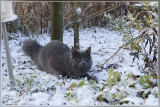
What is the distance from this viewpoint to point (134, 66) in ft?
12.3

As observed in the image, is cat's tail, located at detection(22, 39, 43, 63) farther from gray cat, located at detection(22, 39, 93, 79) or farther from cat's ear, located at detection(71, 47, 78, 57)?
cat's ear, located at detection(71, 47, 78, 57)

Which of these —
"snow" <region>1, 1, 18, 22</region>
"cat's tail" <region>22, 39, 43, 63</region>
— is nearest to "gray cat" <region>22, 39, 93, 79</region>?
"cat's tail" <region>22, 39, 43, 63</region>

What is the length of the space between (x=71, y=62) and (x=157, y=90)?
1644 millimetres

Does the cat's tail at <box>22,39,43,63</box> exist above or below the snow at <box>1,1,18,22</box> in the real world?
below

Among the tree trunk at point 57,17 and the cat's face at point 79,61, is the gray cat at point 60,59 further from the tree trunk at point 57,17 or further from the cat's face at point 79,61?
the tree trunk at point 57,17

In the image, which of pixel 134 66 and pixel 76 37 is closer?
pixel 134 66

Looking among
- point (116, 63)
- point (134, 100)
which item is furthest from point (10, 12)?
point (116, 63)

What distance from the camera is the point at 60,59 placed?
3.73 metres

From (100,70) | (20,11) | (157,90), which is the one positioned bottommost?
(100,70)

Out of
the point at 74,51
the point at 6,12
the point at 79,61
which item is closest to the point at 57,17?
the point at 74,51

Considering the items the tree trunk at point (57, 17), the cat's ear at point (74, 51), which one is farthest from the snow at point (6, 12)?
the tree trunk at point (57, 17)

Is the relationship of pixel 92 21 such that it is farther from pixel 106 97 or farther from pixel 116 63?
pixel 106 97

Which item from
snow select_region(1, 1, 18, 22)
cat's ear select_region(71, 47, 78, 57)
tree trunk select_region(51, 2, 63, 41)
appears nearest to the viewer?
snow select_region(1, 1, 18, 22)

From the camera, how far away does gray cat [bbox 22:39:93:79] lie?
3521mm
